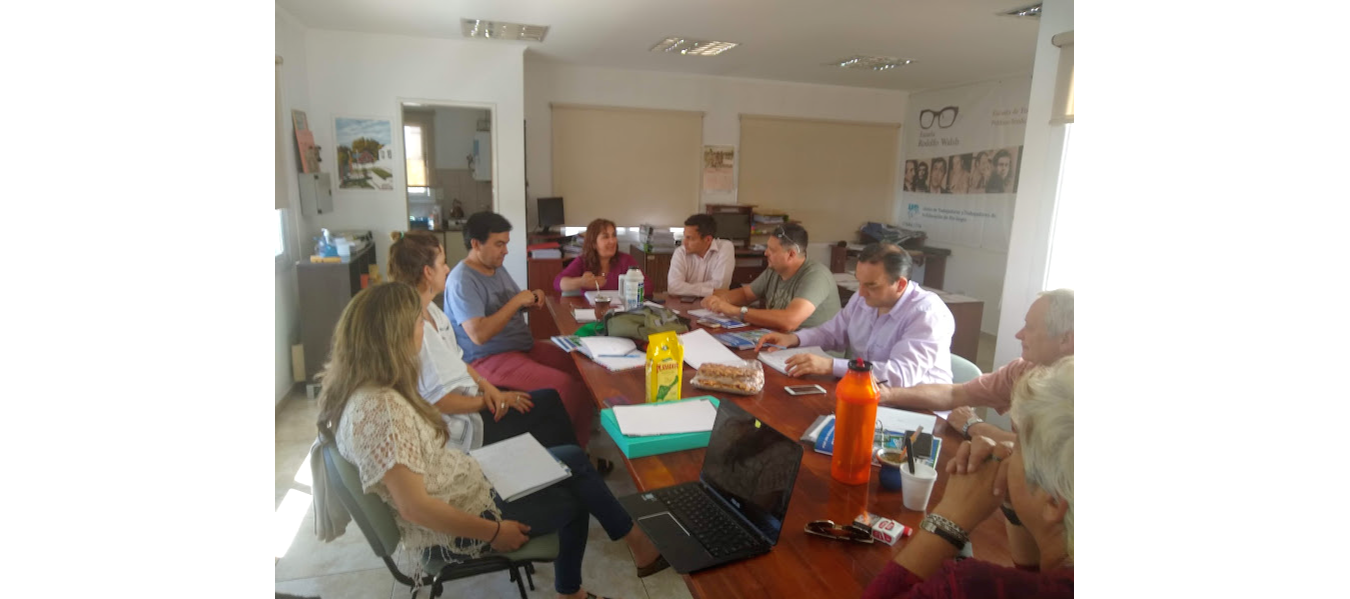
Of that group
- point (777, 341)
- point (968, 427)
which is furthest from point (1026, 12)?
point (968, 427)

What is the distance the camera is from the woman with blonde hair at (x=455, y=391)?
160 cm

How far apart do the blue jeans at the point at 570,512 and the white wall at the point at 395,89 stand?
299cm

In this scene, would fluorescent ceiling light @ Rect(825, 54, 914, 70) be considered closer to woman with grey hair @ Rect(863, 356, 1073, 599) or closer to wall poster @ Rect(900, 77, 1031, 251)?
wall poster @ Rect(900, 77, 1031, 251)

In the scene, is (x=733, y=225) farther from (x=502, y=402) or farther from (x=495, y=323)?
(x=502, y=402)

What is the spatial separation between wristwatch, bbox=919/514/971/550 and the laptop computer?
216 millimetres

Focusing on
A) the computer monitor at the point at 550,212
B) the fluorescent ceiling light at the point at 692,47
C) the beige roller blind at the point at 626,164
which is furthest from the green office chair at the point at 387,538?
the beige roller blind at the point at 626,164

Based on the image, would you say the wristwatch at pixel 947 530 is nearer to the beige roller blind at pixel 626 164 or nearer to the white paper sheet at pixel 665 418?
the white paper sheet at pixel 665 418

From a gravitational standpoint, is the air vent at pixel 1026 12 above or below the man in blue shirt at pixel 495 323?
above

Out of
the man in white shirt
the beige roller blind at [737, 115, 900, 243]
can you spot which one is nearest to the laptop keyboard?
the man in white shirt

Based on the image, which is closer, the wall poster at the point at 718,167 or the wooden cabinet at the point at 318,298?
the wooden cabinet at the point at 318,298

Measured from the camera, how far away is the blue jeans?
143 centimetres

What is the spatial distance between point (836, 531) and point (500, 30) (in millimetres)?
3748
